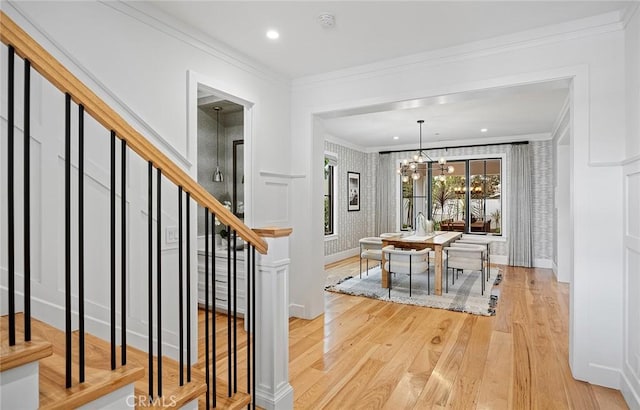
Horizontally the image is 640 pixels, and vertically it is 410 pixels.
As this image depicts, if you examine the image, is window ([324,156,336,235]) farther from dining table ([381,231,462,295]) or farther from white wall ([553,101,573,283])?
white wall ([553,101,573,283])

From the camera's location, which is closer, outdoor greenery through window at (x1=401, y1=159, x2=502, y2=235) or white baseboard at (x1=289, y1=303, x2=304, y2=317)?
white baseboard at (x1=289, y1=303, x2=304, y2=317)

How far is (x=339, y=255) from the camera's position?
24.7 feet

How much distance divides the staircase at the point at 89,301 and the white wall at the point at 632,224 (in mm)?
2336

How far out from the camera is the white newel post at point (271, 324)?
2057 mm

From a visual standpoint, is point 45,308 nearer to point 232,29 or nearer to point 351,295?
point 232,29

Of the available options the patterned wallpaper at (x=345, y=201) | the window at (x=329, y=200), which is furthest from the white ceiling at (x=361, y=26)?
the patterned wallpaper at (x=345, y=201)

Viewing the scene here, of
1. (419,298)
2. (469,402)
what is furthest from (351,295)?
(469,402)

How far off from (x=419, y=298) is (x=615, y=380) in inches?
90.1

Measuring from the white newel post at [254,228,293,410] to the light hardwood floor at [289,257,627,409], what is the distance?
29cm

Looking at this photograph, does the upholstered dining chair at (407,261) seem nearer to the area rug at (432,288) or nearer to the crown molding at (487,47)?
the area rug at (432,288)

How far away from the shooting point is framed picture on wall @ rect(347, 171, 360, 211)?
789 cm

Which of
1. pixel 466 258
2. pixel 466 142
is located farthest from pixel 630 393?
pixel 466 142

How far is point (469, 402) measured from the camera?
89.1 inches

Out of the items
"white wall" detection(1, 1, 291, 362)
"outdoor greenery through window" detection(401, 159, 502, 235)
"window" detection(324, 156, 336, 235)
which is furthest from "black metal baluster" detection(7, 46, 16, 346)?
"outdoor greenery through window" detection(401, 159, 502, 235)
